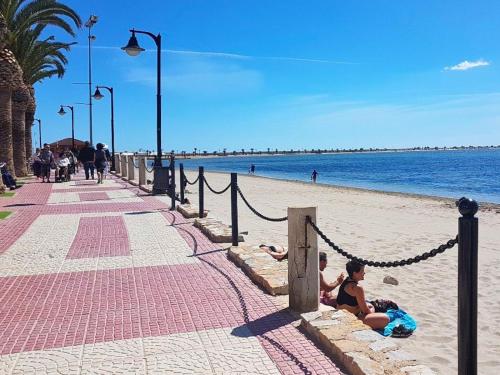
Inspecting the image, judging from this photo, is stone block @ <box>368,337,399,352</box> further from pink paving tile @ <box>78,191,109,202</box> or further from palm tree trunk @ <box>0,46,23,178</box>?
palm tree trunk @ <box>0,46,23,178</box>

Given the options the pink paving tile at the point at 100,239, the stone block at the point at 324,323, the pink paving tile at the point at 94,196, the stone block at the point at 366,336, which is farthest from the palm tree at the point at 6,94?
the stone block at the point at 366,336

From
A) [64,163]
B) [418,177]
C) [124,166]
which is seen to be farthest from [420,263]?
[418,177]

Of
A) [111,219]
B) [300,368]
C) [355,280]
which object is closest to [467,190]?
[111,219]

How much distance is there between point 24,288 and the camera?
591 centimetres

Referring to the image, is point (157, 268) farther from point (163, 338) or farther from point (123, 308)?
point (163, 338)

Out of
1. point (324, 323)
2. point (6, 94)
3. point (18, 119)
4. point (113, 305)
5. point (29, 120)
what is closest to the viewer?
point (324, 323)

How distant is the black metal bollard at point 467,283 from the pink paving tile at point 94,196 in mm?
13928

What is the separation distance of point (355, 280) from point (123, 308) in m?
2.64

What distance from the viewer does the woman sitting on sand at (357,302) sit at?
561cm

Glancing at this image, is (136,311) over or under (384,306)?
over

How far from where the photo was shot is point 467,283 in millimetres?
2910

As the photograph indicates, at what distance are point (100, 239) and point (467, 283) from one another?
719 centimetres

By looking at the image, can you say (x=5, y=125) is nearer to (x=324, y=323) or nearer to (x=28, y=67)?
(x=28, y=67)

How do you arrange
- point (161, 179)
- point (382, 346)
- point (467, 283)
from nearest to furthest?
point (467, 283) < point (382, 346) < point (161, 179)
